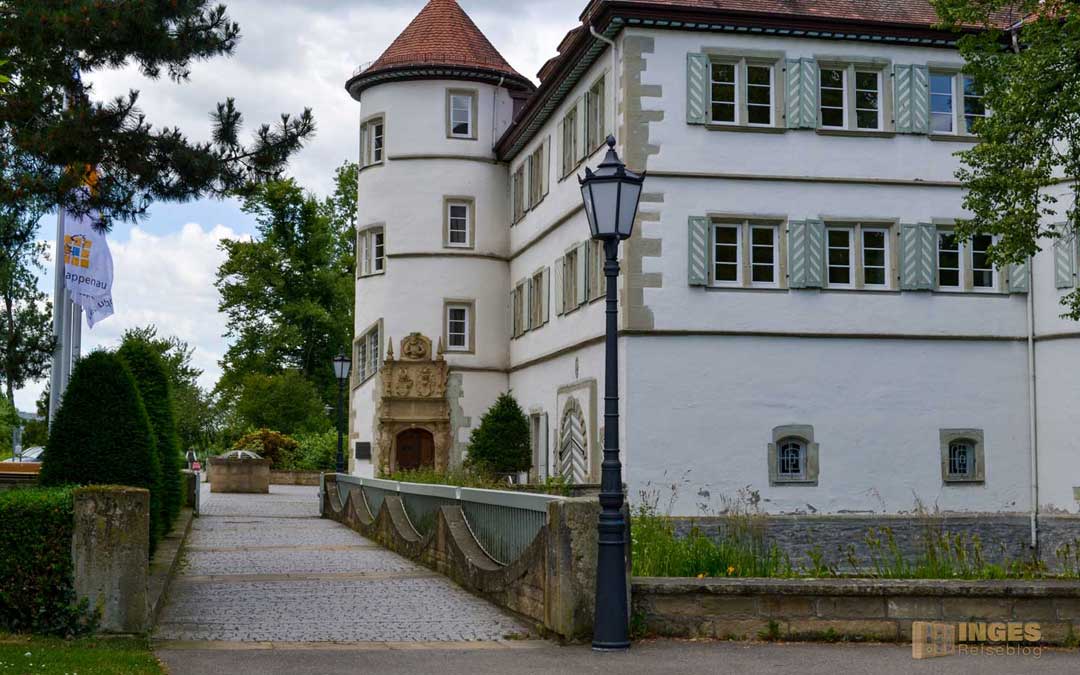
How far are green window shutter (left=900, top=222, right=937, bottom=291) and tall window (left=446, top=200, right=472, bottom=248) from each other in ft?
43.5

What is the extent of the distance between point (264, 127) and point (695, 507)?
11586 millimetres

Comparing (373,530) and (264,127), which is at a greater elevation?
(264,127)

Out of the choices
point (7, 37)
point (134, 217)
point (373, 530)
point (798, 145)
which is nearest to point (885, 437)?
point (798, 145)

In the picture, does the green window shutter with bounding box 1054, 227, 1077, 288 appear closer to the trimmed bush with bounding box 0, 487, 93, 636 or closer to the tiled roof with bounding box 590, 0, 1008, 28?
the tiled roof with bounding box 590, 0, 1008, 28

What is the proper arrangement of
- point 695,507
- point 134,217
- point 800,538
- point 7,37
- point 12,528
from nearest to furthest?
point 12,528 < point 7,37 < point 134,217 < point 800,538 < point 695,507

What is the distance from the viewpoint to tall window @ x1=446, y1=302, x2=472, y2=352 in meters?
35.9

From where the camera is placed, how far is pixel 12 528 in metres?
10.2

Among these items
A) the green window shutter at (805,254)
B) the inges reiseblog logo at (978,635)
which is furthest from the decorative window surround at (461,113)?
the inges reiseblog logo at (978,635)

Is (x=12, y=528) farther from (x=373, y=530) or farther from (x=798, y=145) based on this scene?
(x=798, y=145)

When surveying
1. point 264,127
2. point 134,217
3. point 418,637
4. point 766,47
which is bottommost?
point 418,637

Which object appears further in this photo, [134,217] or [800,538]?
[800,538]

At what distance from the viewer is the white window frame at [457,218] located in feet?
119

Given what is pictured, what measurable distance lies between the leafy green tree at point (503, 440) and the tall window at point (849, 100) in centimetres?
1082

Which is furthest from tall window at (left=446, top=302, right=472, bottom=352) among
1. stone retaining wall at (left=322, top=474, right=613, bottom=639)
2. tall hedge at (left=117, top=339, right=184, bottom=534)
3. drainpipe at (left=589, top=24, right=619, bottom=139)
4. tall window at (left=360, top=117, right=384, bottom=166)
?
stone retaining wall at (left=322, top=474, right=613, bottom=639)
